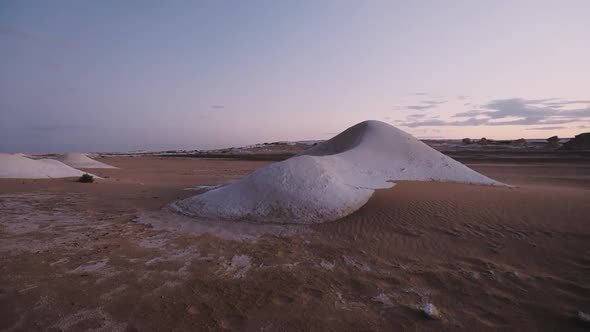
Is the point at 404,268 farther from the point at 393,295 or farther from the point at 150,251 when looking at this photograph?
the point at 150,251

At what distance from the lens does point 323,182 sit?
7.87 m

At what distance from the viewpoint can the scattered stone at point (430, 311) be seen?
11.1 feet

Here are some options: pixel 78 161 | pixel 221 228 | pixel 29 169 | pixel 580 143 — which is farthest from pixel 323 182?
pixel 580 143

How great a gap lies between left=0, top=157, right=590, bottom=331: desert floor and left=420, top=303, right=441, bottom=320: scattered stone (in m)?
0.06

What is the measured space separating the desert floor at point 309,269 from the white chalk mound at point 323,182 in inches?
18.6

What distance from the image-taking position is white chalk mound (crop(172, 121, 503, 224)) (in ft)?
23.7

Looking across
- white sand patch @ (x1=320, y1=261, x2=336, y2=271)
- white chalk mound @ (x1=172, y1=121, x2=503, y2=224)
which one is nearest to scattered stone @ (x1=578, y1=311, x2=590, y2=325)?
white sand patch @ (x1=320, y1=261, x2=336, y2=271)

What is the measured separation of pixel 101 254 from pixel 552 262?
691cm

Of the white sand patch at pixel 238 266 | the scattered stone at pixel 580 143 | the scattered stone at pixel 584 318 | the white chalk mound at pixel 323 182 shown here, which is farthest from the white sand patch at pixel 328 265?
the scattered stone at pixel 580 143

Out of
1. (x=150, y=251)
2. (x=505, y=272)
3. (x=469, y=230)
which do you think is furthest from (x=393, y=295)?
(x=150, y=251)

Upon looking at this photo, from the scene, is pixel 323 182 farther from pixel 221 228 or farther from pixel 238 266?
pixel 238 266

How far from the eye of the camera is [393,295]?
3.84 meters

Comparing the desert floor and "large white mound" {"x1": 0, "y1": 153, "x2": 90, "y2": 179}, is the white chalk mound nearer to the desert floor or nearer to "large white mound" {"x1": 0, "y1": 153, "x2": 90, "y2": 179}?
the desert floor

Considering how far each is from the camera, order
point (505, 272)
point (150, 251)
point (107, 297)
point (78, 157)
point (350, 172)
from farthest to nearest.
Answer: point (78, 157) < point (350, 172) < point (150, 251) < point (505, 272) < point (107, 297)
